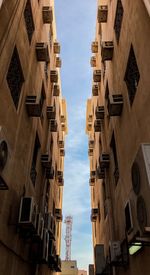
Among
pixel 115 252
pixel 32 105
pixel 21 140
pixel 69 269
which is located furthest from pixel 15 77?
pixel 69 269

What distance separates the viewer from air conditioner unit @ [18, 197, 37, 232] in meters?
7.38

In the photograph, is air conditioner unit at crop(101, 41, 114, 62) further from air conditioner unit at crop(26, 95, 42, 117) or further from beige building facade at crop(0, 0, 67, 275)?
air conditioner unit at crop(26, 95, 42, 117)

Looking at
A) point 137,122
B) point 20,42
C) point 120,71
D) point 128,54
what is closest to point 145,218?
point 137,122

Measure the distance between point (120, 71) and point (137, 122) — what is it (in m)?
3.08

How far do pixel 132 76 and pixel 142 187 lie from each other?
4312 mm

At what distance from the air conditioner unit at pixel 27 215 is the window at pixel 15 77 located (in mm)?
2919

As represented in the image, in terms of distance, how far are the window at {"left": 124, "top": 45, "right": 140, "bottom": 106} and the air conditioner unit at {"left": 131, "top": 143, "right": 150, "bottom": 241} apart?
10.4ft

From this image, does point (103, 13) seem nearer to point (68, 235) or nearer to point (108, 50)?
point (108, 50)

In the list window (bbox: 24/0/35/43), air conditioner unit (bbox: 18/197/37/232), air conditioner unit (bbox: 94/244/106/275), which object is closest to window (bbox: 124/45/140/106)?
air conditioner unit (bbox: 18/197/37/232)

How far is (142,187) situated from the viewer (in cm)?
467

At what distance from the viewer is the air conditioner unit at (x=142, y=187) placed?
448 centimetres

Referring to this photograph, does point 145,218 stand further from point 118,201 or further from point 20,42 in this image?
point 20,42

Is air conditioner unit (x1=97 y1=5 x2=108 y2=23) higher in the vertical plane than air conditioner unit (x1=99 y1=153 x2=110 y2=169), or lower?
higher

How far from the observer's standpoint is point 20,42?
8.95 meters
